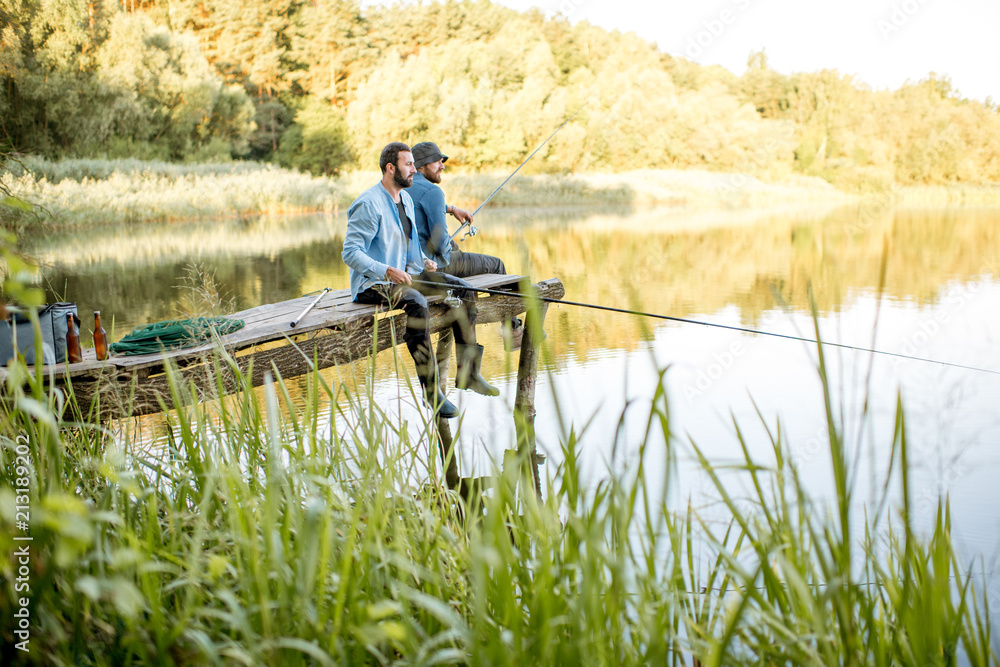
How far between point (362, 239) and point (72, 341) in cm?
150

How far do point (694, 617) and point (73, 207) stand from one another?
16.7m

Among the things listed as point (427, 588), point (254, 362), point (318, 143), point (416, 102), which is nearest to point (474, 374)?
point (254, 362)

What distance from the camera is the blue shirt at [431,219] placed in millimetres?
4473

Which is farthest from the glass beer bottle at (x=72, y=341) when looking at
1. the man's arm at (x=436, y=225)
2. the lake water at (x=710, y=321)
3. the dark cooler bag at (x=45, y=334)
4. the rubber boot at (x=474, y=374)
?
the man's arm at (x=436, y=225)

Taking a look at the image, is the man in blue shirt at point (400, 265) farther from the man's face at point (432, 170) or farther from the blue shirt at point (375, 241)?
the man's face at point (432, 170)

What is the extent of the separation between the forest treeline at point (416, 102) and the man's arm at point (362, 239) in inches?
604

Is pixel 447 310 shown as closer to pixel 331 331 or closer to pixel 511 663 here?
pixel 331 331

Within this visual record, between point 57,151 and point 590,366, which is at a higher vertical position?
point 57,151

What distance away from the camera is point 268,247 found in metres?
13.5

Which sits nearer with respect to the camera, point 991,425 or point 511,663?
point 511,663

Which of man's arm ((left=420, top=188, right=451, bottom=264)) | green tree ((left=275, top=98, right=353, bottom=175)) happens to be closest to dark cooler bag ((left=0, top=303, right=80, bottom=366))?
man's arm ((left=420, top=188, right=451, bottom=264))

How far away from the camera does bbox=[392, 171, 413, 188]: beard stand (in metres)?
4.10

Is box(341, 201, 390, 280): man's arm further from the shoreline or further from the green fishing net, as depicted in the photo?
the shoreline

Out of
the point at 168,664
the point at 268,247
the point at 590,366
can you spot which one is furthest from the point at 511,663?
the point at 268,247
